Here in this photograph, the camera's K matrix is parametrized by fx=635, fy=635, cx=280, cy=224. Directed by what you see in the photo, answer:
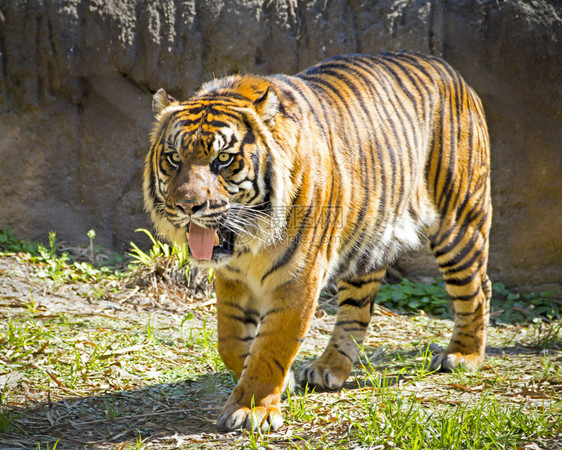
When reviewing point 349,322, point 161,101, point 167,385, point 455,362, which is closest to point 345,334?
point 349,322

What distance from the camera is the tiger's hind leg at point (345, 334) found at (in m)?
3.40

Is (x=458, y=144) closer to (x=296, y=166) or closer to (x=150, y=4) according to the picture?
(x=296, y=166)

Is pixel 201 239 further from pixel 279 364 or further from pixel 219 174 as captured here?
pixel 279 364

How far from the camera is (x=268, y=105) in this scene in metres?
2.84

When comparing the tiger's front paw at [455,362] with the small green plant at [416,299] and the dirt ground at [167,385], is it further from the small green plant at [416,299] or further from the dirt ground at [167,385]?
the small green plant at [416,299]

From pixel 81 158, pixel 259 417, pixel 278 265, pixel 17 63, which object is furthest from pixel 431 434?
pixel 17 63

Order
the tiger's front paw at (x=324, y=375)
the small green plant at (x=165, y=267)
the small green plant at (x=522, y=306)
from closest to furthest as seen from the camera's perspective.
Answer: the tiger's front paw at (x=324, y=375)
the small green plant at (x=165, y=267)
the small green plant at (x=522, y=306)

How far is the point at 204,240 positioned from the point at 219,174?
30 cm

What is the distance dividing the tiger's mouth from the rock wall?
3.10 meters

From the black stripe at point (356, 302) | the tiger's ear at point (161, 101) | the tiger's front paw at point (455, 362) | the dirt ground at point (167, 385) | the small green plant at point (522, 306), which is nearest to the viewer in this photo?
the dirt ground at point (167, 385)

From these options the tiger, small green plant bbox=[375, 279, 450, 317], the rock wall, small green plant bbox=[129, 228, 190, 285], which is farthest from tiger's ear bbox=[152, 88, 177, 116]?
small green plant bbox=[375, 279, 450, 317]

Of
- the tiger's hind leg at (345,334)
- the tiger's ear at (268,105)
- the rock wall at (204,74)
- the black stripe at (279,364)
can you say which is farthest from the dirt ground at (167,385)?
the tiger's ear at (268,105)

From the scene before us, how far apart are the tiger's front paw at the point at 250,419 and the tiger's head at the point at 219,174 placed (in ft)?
2.15

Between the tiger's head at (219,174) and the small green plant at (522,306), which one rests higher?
the tiger's head at (219,174)
